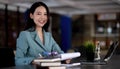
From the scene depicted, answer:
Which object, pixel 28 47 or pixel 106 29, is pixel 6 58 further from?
pixel 106 29

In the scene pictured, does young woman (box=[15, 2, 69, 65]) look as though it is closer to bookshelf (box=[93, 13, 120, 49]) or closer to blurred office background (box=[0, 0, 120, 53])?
blurred office background (box=[0, 0, 120, 53])

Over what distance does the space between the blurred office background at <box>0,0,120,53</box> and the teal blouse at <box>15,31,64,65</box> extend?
759 centimetres

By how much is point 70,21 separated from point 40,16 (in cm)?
1376

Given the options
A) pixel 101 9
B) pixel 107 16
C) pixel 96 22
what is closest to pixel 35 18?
pixel 101 9

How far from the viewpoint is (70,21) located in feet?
53.0

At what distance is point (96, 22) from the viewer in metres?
18.3

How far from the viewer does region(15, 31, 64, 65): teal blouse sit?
2.40 meters

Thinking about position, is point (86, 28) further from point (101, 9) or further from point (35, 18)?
point (35, 18)

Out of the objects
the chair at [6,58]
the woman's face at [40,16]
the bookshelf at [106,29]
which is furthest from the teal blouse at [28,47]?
the bookshelf at [106,29]

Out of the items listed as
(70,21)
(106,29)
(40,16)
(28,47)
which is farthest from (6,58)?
(106,29)

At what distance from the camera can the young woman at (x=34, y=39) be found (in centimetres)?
241

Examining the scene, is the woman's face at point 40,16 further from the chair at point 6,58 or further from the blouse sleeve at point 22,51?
the chair at point 6,58

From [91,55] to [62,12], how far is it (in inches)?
471

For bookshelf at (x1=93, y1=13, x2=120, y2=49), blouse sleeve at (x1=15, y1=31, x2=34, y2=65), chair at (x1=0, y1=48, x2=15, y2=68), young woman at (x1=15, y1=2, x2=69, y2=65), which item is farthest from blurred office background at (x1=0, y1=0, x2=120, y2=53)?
blouse sleeve at (x1=15, y1=31, x2=34, y2=65)
